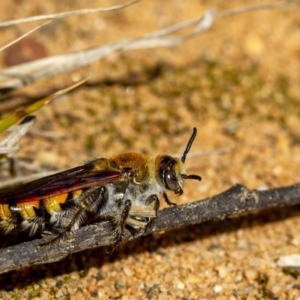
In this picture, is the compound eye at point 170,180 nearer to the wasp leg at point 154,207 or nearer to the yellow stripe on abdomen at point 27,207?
the wasp leg at point 154,207

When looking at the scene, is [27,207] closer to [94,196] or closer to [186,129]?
[94,196]

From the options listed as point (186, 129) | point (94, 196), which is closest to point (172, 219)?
point (94, 196)

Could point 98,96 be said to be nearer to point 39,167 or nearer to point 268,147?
point 39,167

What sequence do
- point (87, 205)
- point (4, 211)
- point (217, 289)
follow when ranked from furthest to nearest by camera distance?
point (217, 289)
point (87, 205)
point (4, 211)

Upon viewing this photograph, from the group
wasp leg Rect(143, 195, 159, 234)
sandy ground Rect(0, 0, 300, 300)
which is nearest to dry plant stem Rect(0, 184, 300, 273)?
wasp leg Rect(143, 195, 159, 234)

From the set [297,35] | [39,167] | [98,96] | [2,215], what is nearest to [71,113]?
[98,96]

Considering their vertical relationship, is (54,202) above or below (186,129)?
above
